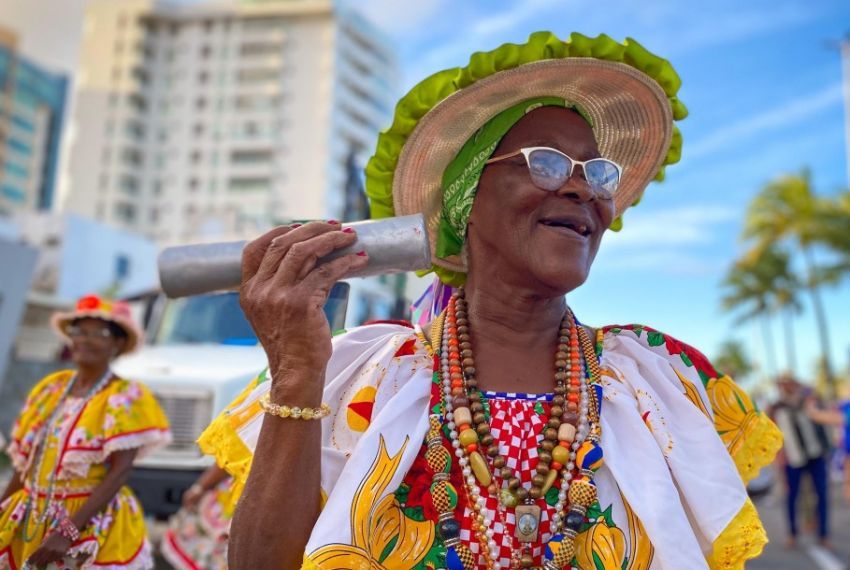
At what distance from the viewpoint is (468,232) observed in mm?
2125

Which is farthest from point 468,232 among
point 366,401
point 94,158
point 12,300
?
point 94,158

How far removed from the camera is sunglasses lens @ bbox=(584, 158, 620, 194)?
1.90 m

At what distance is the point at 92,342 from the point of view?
13.9 feet

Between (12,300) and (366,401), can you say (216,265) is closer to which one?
(366,401)

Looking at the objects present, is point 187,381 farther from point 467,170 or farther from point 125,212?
point 125,212

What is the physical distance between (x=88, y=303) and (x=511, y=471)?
3.48 metres

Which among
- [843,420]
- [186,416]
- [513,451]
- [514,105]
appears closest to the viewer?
[513,451]

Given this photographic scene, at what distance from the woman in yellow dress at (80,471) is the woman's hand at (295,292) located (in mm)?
2546

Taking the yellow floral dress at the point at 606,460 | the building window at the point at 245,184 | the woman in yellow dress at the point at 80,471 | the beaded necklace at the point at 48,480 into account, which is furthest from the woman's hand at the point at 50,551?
the building window at the point at 245,184

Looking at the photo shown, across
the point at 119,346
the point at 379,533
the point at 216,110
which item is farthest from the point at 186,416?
the point at 216,110

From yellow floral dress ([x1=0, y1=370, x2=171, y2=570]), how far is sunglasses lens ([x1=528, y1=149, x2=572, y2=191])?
2820 millimetres

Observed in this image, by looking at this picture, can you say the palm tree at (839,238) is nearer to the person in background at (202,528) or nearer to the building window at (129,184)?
the person in background at (202,528)

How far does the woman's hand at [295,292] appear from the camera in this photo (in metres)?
1.54

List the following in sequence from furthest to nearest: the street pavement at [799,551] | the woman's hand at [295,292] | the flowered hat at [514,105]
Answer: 1. the street pavement at [799,551]
2. the flowered hat at [514,105]
3. the woman's hand at [295,292]
